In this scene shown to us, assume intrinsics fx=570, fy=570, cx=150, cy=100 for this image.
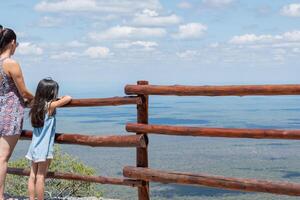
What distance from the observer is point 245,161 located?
104000mm

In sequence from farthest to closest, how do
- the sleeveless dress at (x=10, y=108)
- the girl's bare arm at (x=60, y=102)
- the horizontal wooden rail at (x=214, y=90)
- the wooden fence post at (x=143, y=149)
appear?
the wooden fence post at (x=143, y=149), the girl's bare arm at (x=60, y=102), the sleeveless dress at (x=10, y=108), the horizontal wooden rail at (x=214, y=90)

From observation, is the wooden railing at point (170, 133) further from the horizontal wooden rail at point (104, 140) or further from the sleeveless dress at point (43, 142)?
the sleeveless dress at point (43, 142)

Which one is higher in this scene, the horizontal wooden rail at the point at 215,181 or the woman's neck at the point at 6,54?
the woman's neck at the point at 6,54

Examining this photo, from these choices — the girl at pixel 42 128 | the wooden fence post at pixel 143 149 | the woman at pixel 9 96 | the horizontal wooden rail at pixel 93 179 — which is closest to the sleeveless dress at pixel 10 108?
the woman at pixel 9 96

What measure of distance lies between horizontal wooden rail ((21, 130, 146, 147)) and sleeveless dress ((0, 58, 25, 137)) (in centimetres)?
68

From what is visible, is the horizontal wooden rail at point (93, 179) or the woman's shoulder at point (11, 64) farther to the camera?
the horizontal wooden rail at point (93, 179)

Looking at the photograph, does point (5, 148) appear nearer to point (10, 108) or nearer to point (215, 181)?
point (10, 108)

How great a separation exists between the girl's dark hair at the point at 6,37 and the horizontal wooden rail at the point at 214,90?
1.27 metres

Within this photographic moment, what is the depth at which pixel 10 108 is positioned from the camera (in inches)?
221

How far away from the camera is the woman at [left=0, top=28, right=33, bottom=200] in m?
5.39

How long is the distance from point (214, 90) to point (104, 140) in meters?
1.36

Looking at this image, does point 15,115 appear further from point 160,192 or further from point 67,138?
point 160,192

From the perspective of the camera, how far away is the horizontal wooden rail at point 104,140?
592 centimetres

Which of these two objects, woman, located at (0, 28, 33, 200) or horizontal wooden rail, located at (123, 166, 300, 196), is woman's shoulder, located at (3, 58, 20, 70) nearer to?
woman, located at (0, 28, 33, 200)
